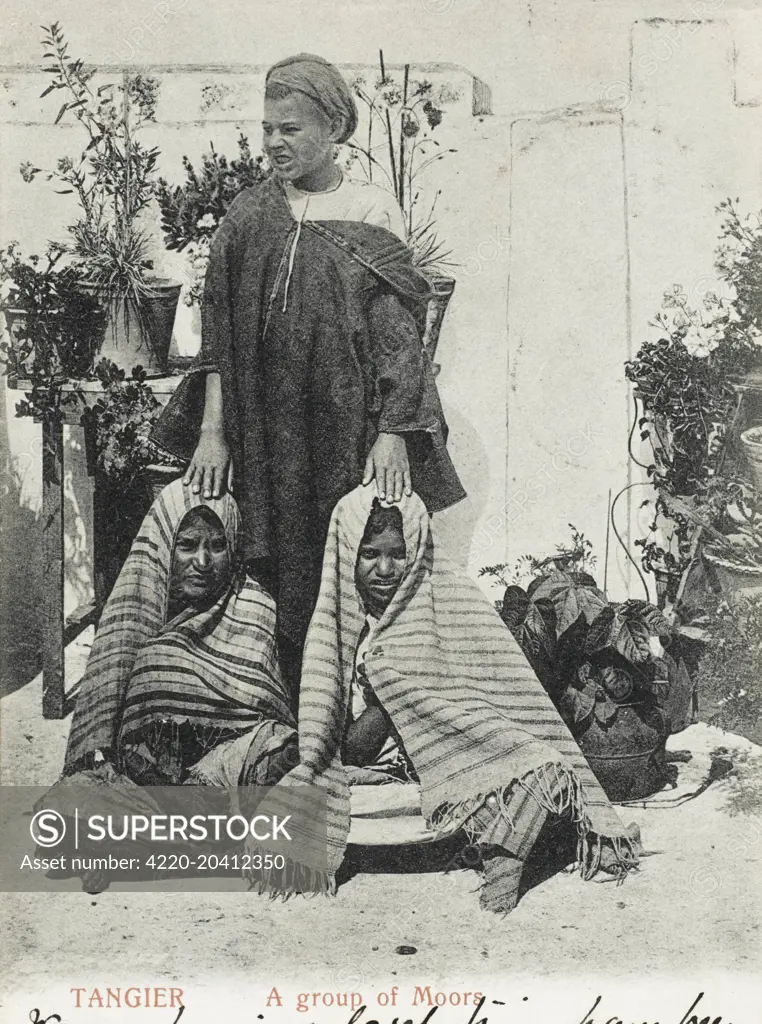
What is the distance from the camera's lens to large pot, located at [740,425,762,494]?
150 inches

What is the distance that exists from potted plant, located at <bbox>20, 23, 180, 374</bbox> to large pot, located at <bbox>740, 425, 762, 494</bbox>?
1.76 meters

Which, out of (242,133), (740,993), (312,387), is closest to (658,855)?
(740,993)

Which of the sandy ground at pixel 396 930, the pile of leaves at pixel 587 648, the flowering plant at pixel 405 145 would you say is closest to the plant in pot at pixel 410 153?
the flowering plant at pixel 405 145

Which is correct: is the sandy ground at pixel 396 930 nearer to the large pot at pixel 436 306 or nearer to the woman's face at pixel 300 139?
the large pot at pixel 436 306

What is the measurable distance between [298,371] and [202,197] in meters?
0.61

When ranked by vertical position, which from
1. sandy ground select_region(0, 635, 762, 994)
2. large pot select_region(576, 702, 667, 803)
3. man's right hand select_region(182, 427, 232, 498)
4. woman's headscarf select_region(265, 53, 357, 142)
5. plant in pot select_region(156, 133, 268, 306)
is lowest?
sandy ground select_region(0, 635, 762, 994)

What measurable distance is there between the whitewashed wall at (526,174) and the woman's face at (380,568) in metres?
0.23

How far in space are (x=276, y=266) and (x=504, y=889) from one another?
186 cm

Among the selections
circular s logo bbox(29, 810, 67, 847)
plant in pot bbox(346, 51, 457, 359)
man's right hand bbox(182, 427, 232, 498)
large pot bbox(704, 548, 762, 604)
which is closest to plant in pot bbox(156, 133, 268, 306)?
plant in pot bbox(346, 51, 457, 359)

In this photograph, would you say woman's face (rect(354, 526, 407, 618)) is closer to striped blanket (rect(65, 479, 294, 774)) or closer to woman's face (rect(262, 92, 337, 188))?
striped blanket (rect(65, 479, 294, 774))

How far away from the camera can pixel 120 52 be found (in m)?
3.75

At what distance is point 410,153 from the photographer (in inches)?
148

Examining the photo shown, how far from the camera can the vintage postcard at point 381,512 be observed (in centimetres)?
354

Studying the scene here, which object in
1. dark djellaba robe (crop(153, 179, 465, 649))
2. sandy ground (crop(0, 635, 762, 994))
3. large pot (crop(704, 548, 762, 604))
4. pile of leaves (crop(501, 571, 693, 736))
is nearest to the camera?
sandy ground (crop(0, 635, 762, 994))
